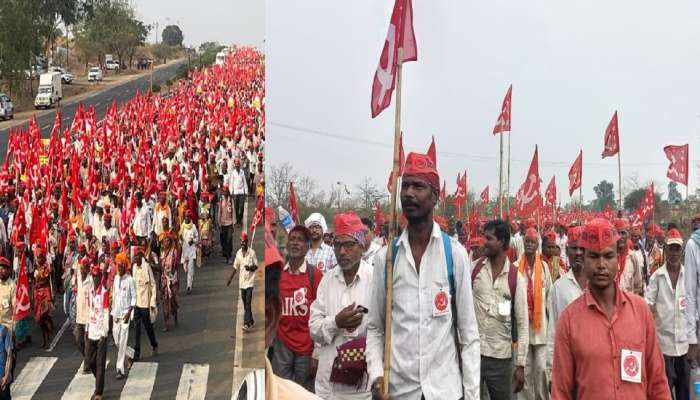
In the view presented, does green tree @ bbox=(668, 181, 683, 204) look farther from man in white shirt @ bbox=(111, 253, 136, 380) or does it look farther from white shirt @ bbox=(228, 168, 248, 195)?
man in white shirt @ bbox=(111, 253, 136, 380)

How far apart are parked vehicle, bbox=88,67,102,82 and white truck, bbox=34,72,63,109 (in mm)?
150

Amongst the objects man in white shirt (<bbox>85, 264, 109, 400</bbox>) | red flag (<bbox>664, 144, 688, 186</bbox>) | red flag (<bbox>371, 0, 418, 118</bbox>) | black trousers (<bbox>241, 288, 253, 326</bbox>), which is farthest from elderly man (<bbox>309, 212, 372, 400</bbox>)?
red flag (<bbox>664, 144, 688, 186</bbox>)

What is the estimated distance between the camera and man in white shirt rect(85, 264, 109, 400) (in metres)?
4.58

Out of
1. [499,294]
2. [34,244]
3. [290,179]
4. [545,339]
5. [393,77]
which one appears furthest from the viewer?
[34,244]

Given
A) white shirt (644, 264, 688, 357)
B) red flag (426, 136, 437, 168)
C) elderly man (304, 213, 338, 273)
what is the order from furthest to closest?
white shirt (644, 264, 688, 357)
red flag (426, 136, 437, 168)
elderly man (304, 213, 338, 273)

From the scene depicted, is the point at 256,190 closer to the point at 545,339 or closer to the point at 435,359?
the point at 435,359

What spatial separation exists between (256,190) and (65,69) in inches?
67.2

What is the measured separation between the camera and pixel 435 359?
249 centimetres

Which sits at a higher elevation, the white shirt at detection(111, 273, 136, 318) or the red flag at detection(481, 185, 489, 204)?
the red flag at detection(481, 185, 489, 204)

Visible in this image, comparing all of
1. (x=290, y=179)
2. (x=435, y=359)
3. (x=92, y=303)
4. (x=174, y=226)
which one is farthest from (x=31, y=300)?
(x=435, y=359)

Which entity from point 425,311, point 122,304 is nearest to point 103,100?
point 122,304

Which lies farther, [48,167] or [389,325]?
[48,167]

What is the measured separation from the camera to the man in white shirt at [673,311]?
185 inches

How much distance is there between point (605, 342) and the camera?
262 cm
